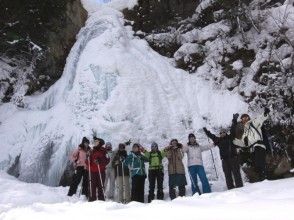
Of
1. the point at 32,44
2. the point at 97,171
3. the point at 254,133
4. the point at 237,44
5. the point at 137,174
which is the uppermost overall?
the point at 32,44

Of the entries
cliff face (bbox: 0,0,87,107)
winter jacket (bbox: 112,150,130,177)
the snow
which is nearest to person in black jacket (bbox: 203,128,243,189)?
winter jacket (bbox: 112,150,130,177)

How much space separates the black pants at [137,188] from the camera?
33.9ft

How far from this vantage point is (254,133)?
949 centimetres

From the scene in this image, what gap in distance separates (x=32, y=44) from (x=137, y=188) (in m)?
10.9

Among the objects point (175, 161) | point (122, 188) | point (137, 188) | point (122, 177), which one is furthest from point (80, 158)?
point (175, 161)

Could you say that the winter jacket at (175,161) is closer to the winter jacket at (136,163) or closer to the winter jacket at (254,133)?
the winter jacket at (136,163)

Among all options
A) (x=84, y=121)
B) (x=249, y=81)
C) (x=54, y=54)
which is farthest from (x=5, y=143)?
(x=249, y=81)

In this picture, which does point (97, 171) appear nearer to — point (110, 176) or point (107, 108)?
point (110, 176)

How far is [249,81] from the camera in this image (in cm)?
1484

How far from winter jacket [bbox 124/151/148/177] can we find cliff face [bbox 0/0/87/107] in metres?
8.91

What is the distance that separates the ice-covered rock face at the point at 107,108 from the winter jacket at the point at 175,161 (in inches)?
155

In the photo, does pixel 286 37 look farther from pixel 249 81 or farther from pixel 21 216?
pixel 21 216

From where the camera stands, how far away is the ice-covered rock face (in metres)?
14.7

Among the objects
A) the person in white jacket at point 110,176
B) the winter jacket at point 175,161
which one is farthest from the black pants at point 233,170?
the person in white jacket at point 110,176
